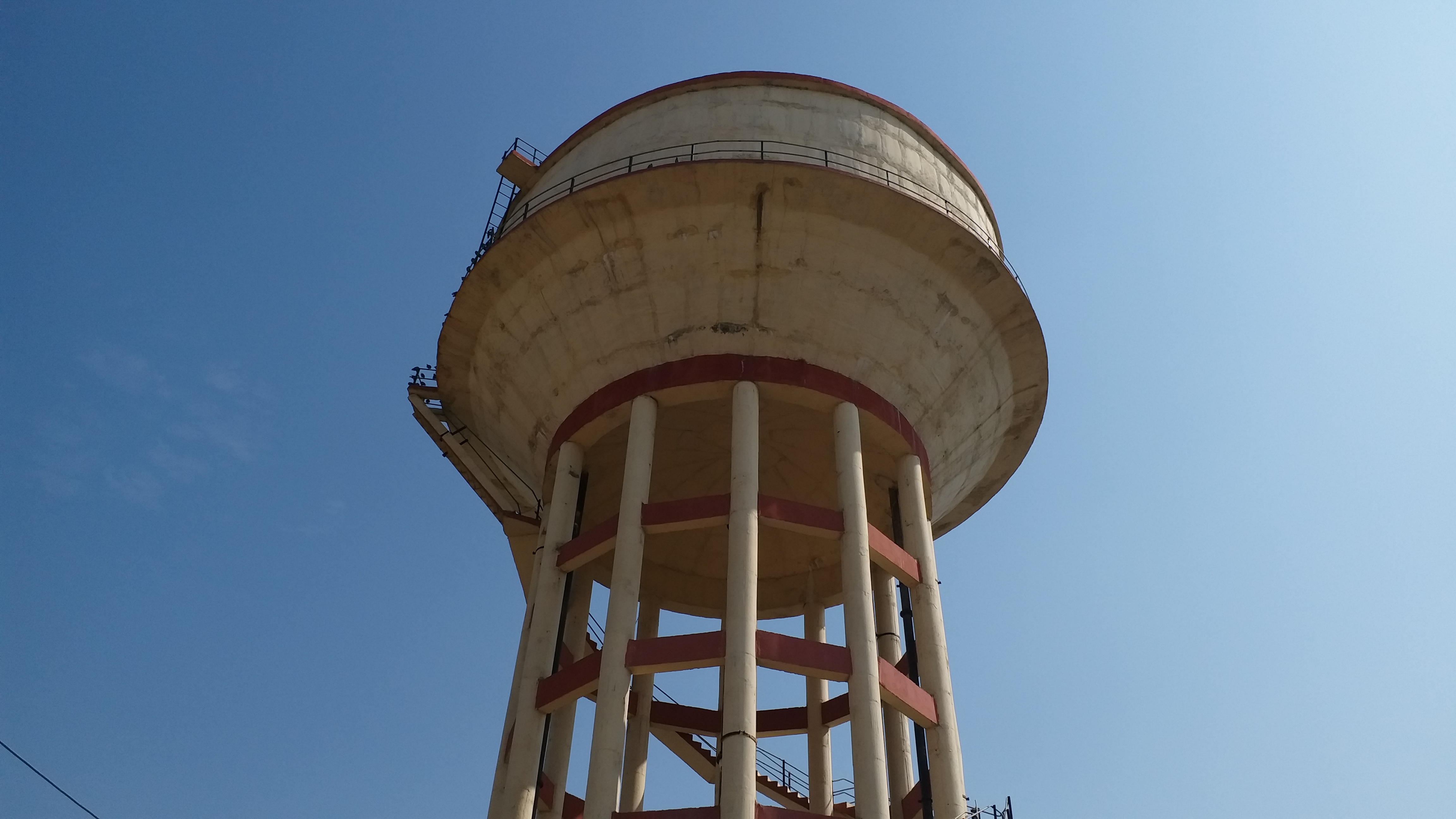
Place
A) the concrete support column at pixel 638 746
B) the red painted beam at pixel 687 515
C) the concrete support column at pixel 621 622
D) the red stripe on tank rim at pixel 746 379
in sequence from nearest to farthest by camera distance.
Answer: the concrete support column at pixel 621 622 → the red painted beam at pixel 687 515 → the red stripe on tank rim at pixel 746 379 → the concrete support column at pixel 638 746

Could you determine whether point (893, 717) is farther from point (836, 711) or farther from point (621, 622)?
point (621, 622)

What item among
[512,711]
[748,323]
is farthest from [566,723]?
[748,323]

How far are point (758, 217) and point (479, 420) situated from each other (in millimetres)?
6653

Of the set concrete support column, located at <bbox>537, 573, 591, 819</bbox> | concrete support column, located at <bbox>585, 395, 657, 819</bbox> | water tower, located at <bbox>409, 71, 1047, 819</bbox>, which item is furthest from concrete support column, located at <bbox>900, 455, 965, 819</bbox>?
concrete support column, located at <bbox>537, 573, 591, 819</bbox>

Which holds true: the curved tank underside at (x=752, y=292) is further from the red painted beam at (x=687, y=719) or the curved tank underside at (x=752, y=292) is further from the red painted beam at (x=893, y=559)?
the red painted beam at (x=687, y=719)

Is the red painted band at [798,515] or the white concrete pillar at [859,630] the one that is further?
the red painted band at [798,515]

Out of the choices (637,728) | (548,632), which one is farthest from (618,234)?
(637,728)

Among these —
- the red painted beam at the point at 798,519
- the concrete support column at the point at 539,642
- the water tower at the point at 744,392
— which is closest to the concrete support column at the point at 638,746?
the water tower at the point at 744,392

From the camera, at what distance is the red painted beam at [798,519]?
1586cm

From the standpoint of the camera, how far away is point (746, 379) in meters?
16.8

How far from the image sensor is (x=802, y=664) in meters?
14.7

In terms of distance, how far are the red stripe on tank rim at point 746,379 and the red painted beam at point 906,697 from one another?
389cm

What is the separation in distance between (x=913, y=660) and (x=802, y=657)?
2158mm

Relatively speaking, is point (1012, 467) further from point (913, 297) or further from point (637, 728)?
point (637, 728)
